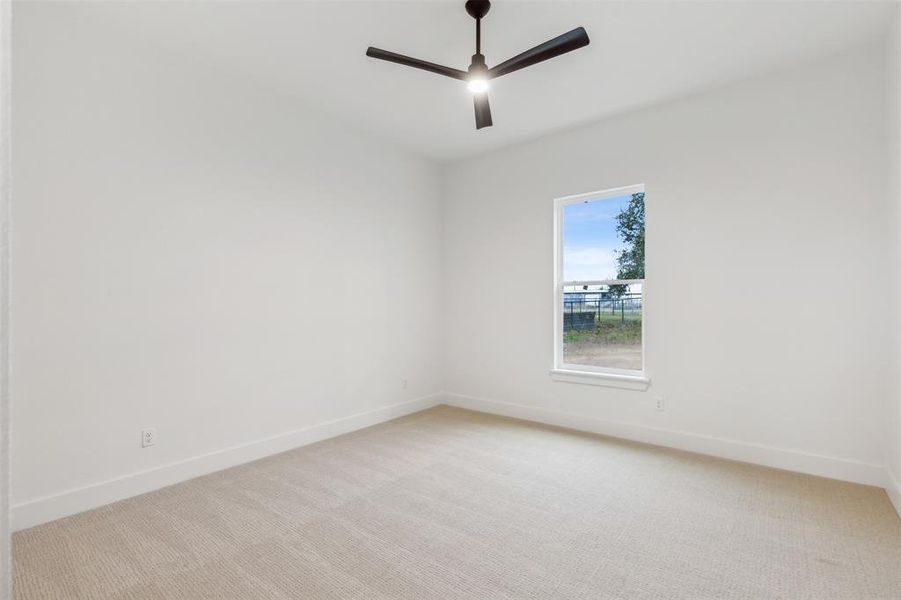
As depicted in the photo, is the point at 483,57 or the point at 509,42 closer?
the point at 483,57

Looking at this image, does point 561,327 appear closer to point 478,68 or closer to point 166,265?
point 478,68

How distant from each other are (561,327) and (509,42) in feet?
8.52

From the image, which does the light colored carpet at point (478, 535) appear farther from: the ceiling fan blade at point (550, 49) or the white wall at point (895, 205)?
the ceiling fan blade at point (550, 49)

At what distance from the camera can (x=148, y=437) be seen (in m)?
2.78

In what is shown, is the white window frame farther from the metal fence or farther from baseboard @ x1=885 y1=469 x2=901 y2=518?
baseboard @ x1=885 y1=469 x2=901 y2=518

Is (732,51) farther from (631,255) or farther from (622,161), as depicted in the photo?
(631,255)

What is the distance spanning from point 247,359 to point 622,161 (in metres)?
3.53

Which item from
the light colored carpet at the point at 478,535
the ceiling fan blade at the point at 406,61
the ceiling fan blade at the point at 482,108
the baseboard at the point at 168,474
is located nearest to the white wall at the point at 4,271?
the light colored carpet at the point at 478,535

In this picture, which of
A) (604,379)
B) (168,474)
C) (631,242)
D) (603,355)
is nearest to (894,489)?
(604,379)

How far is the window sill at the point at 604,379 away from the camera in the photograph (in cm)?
370

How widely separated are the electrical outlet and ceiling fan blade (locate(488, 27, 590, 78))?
9.97 feet

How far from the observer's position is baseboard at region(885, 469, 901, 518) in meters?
2.41

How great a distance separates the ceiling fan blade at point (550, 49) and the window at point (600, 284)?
6.03 feet

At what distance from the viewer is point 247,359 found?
10.9 ft
